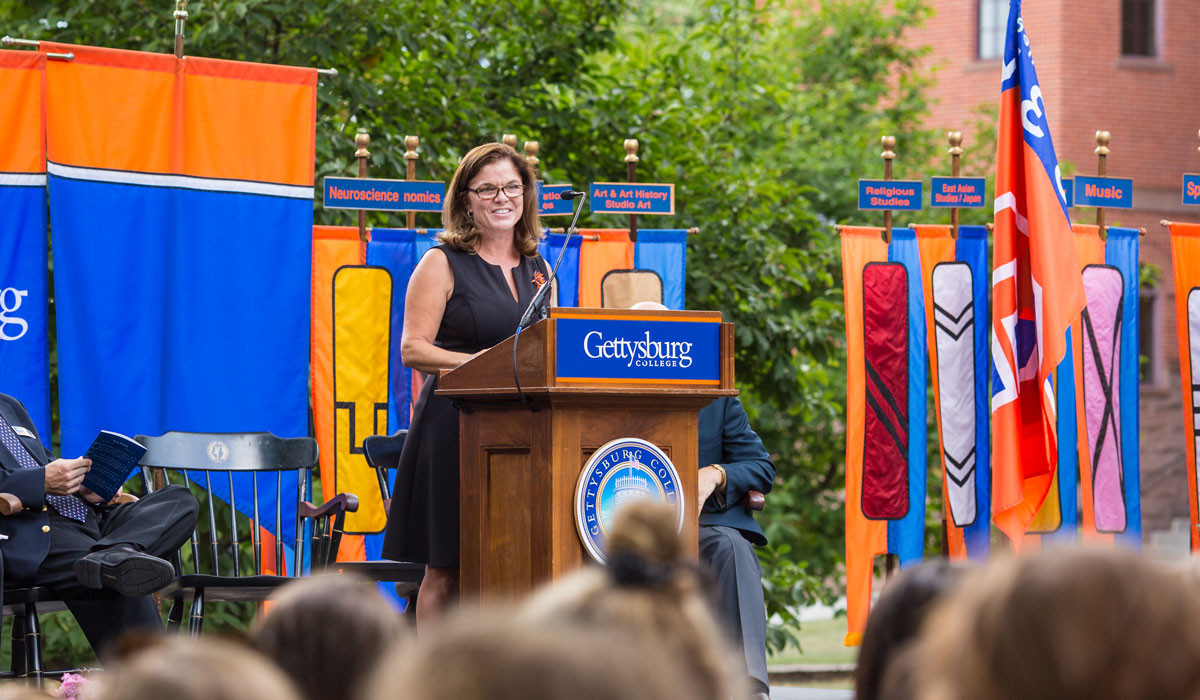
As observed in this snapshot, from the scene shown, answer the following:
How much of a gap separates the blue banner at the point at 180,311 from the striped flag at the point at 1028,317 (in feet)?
9.78

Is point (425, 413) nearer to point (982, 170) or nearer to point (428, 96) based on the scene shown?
point (428, 96)

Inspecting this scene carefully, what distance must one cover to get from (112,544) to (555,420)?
5.32 feet

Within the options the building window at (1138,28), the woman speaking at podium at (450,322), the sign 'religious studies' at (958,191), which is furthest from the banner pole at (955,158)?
the building window at (1138,28)

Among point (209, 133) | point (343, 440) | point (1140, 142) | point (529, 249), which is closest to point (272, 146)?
point (209, 133)

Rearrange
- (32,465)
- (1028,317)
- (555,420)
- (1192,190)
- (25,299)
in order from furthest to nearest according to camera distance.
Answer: (1192,190) → (1028,317) → (25,299) → (32,465) → (555,420)

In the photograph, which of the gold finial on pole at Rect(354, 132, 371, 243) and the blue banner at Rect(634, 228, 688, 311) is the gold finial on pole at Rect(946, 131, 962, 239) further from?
the gold finial on pole at Rect(354, 132, 371, 243)

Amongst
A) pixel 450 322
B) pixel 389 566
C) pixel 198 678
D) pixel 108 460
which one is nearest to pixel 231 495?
pixel 389 566

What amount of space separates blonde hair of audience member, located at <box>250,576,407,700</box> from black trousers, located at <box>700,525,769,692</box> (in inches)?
95.5

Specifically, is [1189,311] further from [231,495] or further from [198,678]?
[198,678]

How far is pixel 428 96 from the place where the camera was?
24.8 ft

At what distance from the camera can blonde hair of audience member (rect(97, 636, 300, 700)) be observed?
1.07m

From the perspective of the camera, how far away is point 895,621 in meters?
1.67

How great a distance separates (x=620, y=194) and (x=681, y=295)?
20.9 inches

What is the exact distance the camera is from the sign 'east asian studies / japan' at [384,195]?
19.5ft
